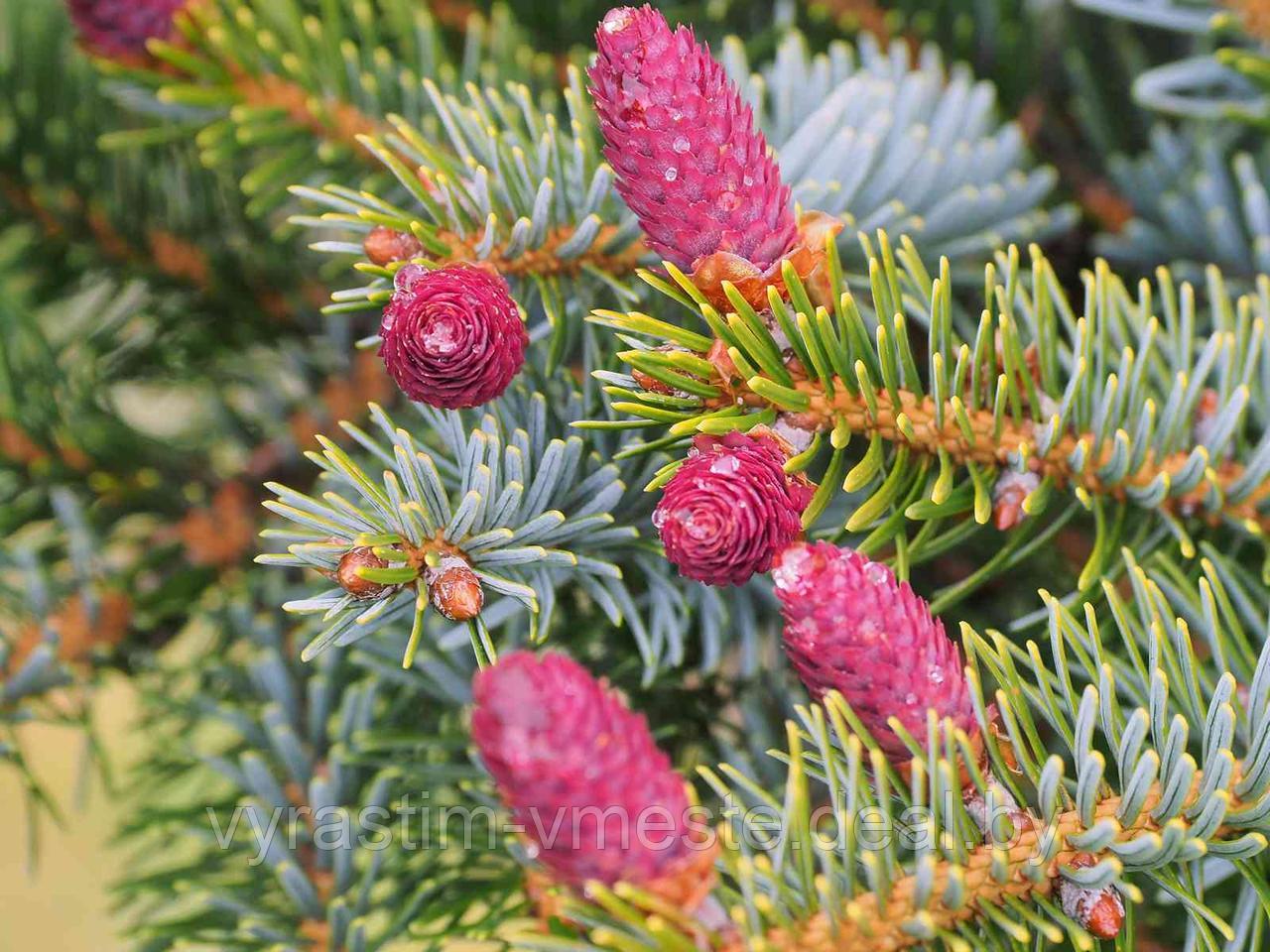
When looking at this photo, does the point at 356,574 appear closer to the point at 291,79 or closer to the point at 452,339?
the point at 452,339

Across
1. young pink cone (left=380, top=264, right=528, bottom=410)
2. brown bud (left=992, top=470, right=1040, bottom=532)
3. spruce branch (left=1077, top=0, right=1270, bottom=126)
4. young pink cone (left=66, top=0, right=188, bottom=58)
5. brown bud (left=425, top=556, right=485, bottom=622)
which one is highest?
young pink cone (left=66, top=0, right=188, bottom=58)

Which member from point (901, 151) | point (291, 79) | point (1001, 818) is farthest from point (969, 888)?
point (291, 79)

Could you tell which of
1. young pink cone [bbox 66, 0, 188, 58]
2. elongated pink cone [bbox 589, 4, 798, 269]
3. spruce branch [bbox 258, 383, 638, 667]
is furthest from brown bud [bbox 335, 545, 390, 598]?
young pink cone [bbox 66, 0, 188, 58]

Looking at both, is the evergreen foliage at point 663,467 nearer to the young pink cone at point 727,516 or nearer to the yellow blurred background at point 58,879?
the young pink cone at point 727,516

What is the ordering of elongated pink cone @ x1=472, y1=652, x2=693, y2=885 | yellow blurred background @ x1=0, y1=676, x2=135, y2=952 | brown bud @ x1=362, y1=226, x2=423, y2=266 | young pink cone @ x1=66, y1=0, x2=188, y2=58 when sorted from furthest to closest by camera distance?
yellow blurred background @ x1=0, y1=676, x2=135, y2=952, young pink cone @ x1=66, y1=0, x2=188, y2=58, brown bud @ x1=362, y1=226, x2=423, y2=266, elongated pink cone @ x1=472, y1=652, x2=693, y2=885

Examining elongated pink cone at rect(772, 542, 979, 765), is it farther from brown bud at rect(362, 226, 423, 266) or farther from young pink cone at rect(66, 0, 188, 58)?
young pink cone at rect(66, 0, 188, 58)

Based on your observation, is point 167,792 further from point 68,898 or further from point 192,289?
point 68,898
